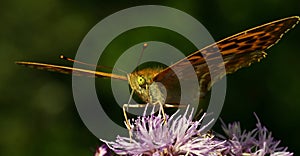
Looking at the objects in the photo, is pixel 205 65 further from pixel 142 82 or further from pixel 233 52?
pixel 142 82

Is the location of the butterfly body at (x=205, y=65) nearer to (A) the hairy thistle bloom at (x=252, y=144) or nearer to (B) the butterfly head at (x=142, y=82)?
(B) the butterfly head at (x=142, y=82)

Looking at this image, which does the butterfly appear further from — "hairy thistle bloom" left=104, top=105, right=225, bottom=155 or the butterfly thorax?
"hairy thistle bloom" left=104, top=105, right=225, bottom=155

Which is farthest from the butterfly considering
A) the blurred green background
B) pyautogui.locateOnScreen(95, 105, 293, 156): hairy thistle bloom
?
the blurred green background

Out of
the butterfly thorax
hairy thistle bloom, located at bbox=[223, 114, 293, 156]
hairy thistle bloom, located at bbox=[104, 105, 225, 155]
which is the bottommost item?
hairy thistle bloom, located at bbox=[223, 114, 293, 156]

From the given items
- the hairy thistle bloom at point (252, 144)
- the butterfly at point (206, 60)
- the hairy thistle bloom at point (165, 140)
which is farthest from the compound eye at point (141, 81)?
the hairy thistle bloom at point (252, 144)

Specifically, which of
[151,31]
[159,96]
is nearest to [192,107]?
[159,96]

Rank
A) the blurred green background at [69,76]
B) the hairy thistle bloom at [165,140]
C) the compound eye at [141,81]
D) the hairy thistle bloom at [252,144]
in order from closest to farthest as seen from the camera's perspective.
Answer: the hairy thistle bloom at [165,140], the hairy thistle bloom at [252,144], the compound eye at [141,81], the blurred green background at [69,76]
